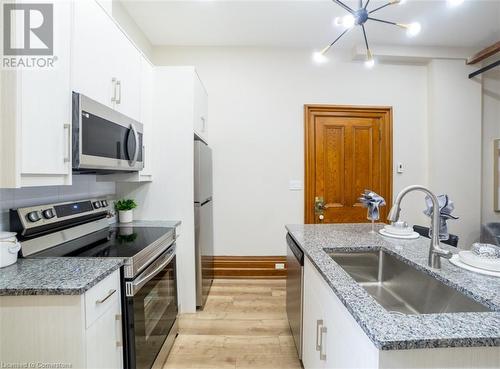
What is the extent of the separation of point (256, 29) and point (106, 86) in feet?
6.29

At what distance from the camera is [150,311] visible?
1485mm

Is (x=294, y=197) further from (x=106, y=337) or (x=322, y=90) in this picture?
(x=106, y=337)

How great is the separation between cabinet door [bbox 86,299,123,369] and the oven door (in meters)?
0.05

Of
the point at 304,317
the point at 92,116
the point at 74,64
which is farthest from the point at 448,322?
the point at 74,64

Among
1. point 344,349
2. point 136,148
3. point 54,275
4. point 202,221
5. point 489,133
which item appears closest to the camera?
point 344,349

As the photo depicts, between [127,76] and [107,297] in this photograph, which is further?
[127,76]

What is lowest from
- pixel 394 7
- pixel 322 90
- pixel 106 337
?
pixel 106 337

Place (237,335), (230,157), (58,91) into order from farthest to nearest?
(230,157)
(237,335)
(58,91)

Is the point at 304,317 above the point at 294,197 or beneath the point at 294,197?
beneath

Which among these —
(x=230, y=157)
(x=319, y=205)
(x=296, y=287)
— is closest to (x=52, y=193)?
(x=296, y=287)

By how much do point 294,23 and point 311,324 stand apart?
111 inches

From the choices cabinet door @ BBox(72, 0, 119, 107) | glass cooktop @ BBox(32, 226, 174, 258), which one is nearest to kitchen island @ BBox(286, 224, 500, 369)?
glass cooktop @ BBox(32, 226, 174, 258)

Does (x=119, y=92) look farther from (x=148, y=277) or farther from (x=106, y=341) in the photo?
(x=106, y=341)

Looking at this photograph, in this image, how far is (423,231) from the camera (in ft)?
7.86
